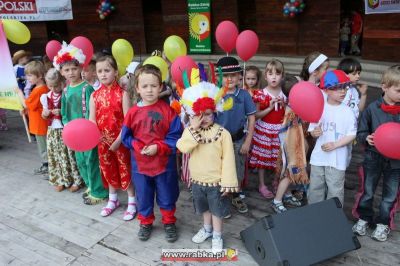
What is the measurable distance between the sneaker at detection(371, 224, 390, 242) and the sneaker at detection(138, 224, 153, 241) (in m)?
1.81

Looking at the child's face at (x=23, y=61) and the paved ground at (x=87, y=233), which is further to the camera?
the child's face at (x=23, y=61)

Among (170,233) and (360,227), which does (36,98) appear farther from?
(360,227)

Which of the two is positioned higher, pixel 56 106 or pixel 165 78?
pixel 165 78

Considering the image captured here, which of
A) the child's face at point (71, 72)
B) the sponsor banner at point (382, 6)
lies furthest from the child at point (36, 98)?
the sponsor banner at point (382, 6)

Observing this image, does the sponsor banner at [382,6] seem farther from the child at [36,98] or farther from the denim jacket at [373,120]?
the child at [36,98]

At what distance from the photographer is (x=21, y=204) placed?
12.0 ft

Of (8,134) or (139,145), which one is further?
(8,134)

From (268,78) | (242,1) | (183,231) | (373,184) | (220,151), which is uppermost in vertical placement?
(242,1)

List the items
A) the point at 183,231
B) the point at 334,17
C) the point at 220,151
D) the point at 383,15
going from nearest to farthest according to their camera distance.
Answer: the point at 220,151
the point at 183,231
the point at 383,15
the point at 334,17

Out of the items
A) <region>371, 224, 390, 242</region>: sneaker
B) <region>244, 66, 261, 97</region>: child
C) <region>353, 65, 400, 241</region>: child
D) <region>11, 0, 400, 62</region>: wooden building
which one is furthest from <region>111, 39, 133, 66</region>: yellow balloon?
<region>11, 0, 400, 62</region>: wooden building

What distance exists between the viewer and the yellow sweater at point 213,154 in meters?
2.50

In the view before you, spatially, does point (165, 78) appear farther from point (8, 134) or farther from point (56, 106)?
point (8, 134)

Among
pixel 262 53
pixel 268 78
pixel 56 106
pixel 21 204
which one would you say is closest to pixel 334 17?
pixel 262 53

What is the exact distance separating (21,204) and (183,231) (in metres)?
1.80
